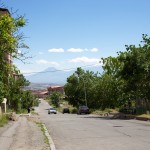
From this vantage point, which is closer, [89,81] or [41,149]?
[41,149]

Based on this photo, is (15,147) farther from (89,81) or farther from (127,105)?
(89,81)

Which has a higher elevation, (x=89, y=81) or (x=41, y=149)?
(x=89, y=81)

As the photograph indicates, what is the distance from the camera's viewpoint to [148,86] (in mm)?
45812

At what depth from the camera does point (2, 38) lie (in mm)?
20484

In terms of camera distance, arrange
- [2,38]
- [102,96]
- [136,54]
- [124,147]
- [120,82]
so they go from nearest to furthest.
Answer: [124,147], [2,38], [136,54], [120,82], [102,96]

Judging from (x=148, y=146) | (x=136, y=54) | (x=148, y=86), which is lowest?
(x=148, y=146)

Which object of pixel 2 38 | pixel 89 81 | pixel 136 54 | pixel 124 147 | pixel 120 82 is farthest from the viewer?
pixel 89 81

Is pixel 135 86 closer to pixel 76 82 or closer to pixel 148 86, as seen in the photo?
pixel 148 86

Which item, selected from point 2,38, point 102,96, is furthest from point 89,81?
point 2,38

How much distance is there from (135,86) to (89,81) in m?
56.0

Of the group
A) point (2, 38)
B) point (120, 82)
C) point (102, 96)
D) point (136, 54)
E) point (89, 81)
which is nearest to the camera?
point (2, 38)

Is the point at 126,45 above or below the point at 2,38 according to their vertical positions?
above

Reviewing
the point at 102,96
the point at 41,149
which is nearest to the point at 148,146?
the point at 41,149

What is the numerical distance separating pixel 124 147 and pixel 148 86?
3251 centimetres
